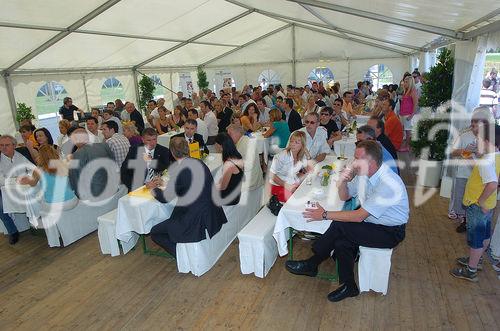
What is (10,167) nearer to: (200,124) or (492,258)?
(200,124)

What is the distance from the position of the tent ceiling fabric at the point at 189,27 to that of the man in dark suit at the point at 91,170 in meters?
2.98

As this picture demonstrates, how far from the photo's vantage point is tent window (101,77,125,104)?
1130 centimetres

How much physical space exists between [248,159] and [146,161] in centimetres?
122

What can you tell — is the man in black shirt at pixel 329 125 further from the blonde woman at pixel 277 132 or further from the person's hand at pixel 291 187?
the person's hand at pixel 291 187

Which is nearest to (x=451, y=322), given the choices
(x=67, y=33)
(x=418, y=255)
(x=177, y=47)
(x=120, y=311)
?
(x=418, y=255)

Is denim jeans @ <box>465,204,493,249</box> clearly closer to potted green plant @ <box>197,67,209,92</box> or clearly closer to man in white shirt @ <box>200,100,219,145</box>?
man in white shirt @ <box>200,100,219,145</box>

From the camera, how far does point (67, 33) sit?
7176 millimetres

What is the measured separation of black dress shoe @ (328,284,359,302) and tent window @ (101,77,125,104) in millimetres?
10488

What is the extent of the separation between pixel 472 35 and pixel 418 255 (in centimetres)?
320

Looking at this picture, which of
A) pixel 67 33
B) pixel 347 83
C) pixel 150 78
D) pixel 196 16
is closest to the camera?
pixel 67 33

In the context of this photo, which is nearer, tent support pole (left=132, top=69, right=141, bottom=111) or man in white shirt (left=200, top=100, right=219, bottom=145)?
man in white shirt (left=200, top=100, right=219, bottom=145)

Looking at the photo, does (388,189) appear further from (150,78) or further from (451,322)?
(150,78)

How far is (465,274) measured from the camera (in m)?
2.93

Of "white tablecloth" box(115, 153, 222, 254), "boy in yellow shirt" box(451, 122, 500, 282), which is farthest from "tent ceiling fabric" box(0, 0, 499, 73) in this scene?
"white tablecloth" box(115, 153, 222, 254)
